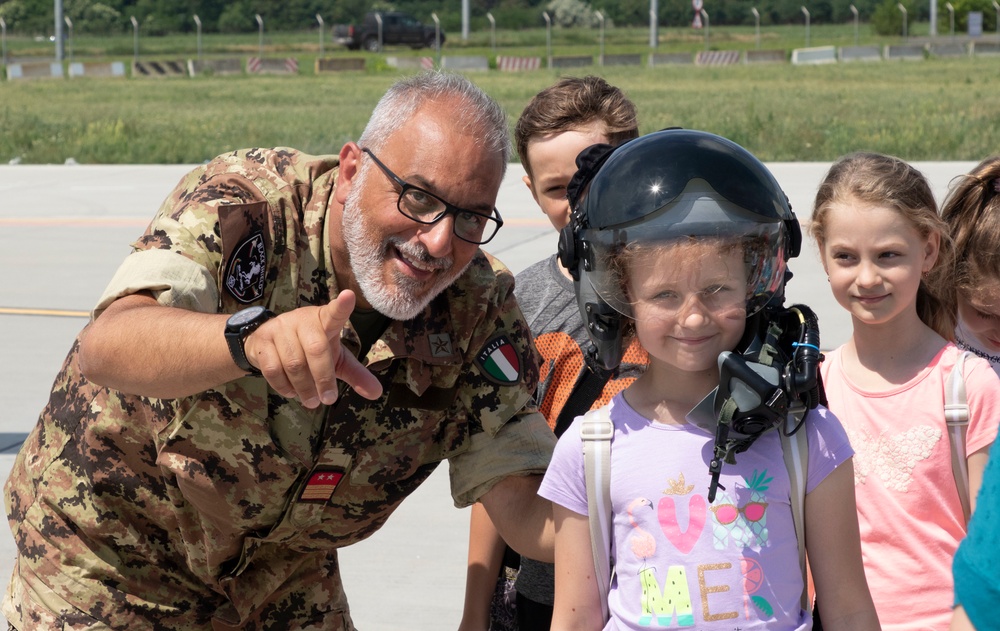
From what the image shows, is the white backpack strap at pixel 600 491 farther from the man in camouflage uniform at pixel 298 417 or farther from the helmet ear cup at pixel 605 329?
the man in camouflage uniform at pixel 298 417

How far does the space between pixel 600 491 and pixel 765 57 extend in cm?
4492

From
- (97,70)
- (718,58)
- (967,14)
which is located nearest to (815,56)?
(718,58)

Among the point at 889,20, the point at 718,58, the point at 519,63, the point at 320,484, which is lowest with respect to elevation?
the point at 320,484

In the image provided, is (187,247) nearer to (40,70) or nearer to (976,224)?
(976,224)

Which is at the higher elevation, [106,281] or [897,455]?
[897,455]

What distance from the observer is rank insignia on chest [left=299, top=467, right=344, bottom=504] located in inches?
110

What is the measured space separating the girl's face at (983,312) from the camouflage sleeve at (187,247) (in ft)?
6.13

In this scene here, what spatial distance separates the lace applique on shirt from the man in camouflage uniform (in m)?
0.74

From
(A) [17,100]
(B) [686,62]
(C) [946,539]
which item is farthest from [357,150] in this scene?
(B) [686,62]

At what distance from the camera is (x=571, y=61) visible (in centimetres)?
4359

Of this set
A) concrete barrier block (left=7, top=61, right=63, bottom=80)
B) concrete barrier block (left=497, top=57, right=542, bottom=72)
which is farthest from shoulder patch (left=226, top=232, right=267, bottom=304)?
concrete barrier block (left=497, top=57, right=542, bottom=72)

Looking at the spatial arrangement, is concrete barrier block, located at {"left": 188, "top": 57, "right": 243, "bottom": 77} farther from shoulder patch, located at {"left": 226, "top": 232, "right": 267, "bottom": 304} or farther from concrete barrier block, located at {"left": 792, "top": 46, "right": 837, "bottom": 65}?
shoulder patch, located at {"left": 226, "top": 232, "right": 267, "bottom": 304}

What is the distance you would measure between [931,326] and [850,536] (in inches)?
41.4

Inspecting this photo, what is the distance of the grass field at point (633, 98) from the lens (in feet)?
55.2
